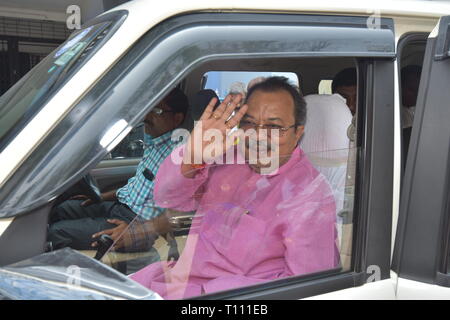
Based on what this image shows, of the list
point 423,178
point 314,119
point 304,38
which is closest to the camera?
point 304,38

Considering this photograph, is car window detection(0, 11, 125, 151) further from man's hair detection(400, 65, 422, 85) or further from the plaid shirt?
man's hair detection(400, 65, 422, 85)

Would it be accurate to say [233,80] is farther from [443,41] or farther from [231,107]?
[443,41]

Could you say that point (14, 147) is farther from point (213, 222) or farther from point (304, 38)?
point (304, 38)

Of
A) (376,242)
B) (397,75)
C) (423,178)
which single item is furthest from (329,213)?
(397,75)

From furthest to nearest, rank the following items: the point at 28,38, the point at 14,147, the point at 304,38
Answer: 1. the point at 28,38
2. the point at 304,38
3. the point at 14,147

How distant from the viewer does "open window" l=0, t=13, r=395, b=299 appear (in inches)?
47.4

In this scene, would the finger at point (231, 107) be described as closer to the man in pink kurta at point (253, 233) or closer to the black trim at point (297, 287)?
the man in pink kurta at point (253, 233)

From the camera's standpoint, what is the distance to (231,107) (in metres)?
1.72

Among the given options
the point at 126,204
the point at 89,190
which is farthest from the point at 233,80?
the point at 89,190
